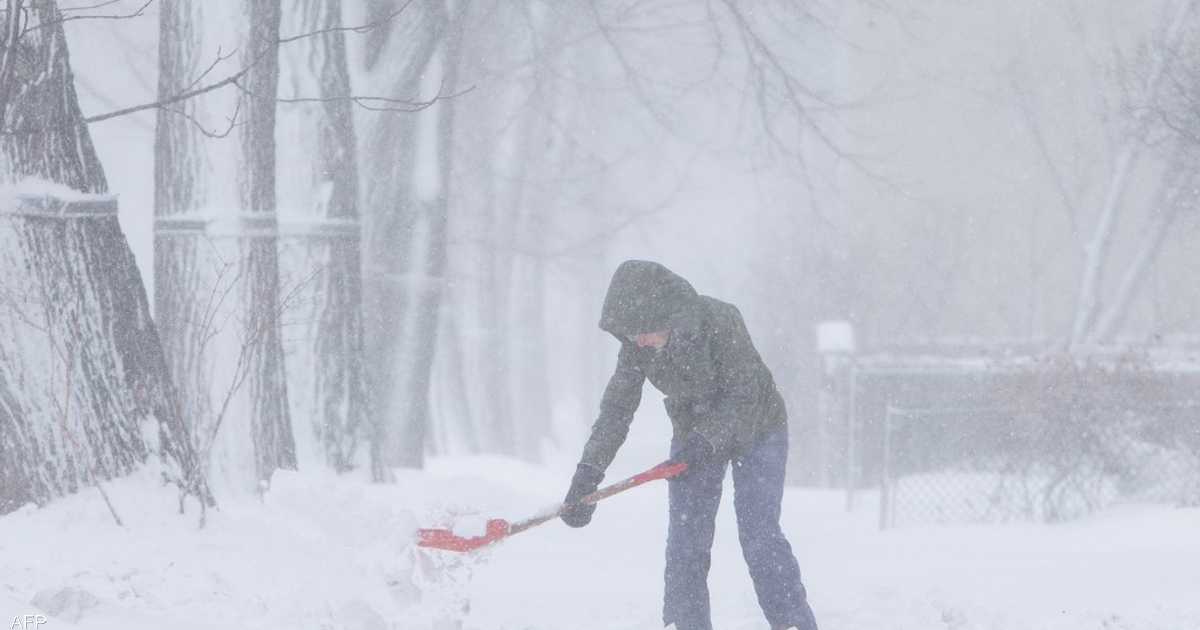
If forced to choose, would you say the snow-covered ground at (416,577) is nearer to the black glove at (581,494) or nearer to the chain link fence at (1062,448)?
the black glove at (581,494)

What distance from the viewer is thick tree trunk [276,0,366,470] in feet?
26.1

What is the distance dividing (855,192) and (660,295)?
26660 millimetres

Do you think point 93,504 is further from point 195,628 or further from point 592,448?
point 592,448

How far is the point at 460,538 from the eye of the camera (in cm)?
497

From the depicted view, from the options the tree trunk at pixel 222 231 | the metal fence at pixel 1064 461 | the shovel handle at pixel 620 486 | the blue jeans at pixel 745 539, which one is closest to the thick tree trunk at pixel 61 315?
the tree trunk at pixel 222 231

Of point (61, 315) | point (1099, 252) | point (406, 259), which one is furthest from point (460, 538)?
point (1099, 252)

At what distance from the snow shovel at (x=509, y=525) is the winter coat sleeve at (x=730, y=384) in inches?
7.4

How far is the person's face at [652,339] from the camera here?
15.7 ft

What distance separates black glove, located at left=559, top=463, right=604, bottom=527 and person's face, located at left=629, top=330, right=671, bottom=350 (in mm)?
490

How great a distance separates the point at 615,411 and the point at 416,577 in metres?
1.02

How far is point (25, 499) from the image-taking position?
5555mm

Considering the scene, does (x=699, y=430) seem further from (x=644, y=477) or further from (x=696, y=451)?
(x=644, y=477)

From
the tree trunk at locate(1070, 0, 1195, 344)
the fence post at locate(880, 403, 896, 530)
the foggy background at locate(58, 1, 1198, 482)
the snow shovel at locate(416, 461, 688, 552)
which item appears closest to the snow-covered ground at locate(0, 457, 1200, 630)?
the snow shovel at locate(416, 461, 688, 552)

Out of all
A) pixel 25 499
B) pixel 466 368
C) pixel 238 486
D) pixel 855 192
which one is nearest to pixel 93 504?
pixel 25 499
